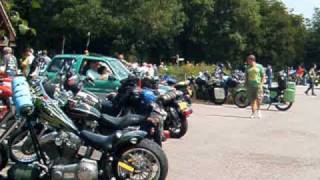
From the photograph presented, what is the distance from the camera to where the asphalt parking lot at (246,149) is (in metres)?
8.86

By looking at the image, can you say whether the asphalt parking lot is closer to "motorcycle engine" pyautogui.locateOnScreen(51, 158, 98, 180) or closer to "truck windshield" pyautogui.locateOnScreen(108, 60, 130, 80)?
"motorcycle engine" pyautogui.locateOnScreen(51, 158, 98, 180)

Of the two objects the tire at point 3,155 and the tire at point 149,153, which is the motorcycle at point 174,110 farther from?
the tire at point 149,153

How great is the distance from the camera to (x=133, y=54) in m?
54.3

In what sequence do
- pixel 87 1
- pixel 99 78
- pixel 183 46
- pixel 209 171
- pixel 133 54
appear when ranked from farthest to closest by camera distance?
pixel 183 46 → pixel 133 54 → pixel 87 1 → pixel 99 78 → pixel 209 171

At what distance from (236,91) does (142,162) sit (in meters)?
15.3

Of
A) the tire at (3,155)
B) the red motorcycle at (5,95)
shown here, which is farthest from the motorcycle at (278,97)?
the tire at (3,155)

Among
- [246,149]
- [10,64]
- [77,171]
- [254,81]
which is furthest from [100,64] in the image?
[77,171]

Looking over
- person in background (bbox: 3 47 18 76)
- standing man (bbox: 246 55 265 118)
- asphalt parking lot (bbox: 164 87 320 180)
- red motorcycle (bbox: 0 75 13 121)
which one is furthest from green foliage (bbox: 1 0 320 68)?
red motorcycle (bbox: 0 75 13 121)

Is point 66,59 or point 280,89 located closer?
point 66,59

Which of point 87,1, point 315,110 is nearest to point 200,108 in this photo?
point 315,110

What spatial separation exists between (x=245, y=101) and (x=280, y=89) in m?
1.24

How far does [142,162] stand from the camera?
6977mm

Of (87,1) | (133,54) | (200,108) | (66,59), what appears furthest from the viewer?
(133,54)

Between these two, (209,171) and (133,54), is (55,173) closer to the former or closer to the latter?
(209,171)
